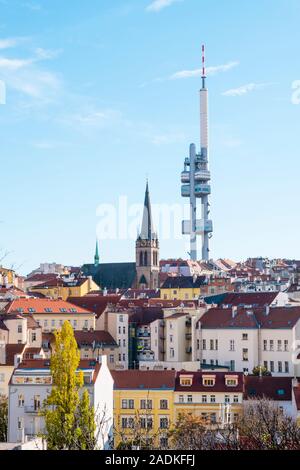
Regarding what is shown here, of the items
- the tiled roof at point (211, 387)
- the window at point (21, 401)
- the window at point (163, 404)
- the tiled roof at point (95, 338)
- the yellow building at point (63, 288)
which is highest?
the yellow building at point (63, 288)

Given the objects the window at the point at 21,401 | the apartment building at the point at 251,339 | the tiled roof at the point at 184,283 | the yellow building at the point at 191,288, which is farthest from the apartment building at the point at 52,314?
the tiled roof at the point at 184,283

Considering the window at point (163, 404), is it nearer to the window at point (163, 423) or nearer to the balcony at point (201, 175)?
the window at point (163, 423)

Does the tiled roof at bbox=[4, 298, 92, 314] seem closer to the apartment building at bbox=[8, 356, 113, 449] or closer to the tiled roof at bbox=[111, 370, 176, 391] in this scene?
the tiled roof at bbox=[111, 370, 176, 391]

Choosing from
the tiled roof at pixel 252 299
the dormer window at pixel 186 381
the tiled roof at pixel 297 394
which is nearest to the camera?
the tiled roof at pixel 297 394

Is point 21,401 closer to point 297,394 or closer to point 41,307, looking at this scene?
point 297,394

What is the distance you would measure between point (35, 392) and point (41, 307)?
76.7ft

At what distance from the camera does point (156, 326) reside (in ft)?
184

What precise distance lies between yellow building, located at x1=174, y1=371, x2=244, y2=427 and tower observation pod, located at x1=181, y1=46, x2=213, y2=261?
101710mm

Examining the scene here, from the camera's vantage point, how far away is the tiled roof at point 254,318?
52188 millimetres

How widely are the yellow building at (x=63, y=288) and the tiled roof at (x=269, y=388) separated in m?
41.3

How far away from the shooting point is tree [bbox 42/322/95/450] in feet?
90.9
